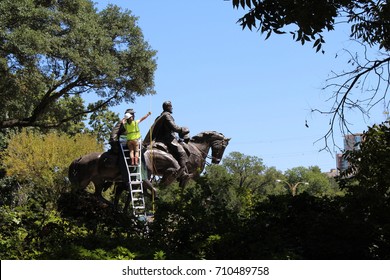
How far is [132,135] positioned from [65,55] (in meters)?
10.2

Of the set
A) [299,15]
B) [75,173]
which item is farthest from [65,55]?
[299,15]

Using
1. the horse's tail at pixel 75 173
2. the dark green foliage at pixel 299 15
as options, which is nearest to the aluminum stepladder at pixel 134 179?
the horse's tail at pixel 75 173

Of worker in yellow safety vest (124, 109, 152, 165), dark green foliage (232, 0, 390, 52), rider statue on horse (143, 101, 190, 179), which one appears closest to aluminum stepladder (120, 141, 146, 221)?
worker in yellow safety vest (124, 109, 152, 165)

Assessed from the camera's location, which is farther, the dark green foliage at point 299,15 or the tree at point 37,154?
the tree at point 37,154

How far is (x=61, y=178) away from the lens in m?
31.0

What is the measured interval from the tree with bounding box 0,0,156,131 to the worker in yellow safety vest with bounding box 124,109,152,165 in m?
8.26

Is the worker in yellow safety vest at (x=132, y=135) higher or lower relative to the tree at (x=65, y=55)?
lower

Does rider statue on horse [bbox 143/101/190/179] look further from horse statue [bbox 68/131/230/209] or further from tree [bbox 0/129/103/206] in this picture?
tree [bbox 0/129/103/206]

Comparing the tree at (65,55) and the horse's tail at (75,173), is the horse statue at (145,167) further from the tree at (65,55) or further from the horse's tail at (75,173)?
the tree at (65,55)

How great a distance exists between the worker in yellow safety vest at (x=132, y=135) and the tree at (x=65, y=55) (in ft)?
27.1

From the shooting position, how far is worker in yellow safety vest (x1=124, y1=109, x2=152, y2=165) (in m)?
14.9

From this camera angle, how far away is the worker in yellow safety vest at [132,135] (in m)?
14.9

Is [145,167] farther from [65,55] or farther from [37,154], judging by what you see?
[37,154]

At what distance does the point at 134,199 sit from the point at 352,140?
7068 mm
